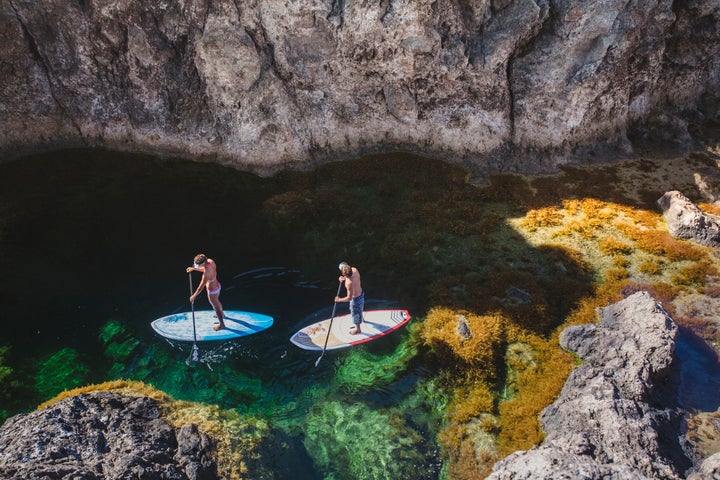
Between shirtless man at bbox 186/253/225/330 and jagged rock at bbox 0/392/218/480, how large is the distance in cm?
448

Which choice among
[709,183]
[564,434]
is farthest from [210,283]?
[709,183]

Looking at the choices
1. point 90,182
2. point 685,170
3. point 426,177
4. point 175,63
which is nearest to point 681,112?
point 685,170

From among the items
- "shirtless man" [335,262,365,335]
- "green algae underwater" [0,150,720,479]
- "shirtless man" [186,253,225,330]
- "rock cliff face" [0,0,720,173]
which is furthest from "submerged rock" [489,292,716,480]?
"rock cliff face" [0,0,720,173]

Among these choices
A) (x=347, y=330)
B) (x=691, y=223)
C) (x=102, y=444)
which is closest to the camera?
(x=102, y=444)

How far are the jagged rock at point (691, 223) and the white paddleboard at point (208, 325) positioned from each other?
20318 mm

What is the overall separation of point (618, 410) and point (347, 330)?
10.1 metres

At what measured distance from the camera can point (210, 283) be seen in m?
19.5

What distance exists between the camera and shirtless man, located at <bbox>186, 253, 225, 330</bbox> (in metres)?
18.8

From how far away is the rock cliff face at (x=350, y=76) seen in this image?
85.2ft

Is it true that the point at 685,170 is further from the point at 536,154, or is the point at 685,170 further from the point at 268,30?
the point at 268,30

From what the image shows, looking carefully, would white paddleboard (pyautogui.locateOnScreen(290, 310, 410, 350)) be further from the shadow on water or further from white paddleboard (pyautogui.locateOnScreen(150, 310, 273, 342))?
the shadow on water

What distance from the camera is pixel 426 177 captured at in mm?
28062

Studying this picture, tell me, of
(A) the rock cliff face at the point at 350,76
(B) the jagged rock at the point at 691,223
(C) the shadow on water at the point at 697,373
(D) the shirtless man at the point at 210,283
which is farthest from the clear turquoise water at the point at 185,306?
(B) the jagged rock at the point at 691,223

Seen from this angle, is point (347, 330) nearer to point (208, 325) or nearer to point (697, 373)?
point (208, 325)
